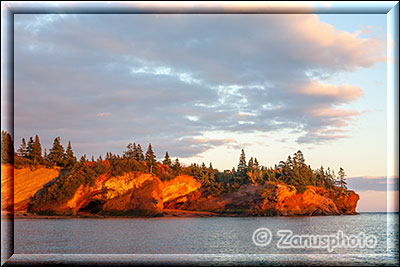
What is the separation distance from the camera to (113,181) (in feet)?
259

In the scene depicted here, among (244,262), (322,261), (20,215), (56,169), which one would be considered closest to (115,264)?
(244,262)

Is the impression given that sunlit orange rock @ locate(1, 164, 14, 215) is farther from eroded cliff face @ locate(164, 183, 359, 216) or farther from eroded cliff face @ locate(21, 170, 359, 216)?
eroded cliff face @ locate(164, 183, 359, 216)

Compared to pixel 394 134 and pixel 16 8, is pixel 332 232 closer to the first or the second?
pixel 394 134

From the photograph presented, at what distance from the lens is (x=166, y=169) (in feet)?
300

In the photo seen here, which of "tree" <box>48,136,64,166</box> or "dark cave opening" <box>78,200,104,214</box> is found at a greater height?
"tree" <box>48,136,64,166</box>

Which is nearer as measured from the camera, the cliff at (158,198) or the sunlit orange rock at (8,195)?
the sunlit orange rock at (8,195)

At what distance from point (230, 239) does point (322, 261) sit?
1646 cm

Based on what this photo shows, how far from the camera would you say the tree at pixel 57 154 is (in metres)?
83.5

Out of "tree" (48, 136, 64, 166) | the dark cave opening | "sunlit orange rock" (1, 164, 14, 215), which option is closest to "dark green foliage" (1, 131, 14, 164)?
"sunlit orange rock" (1, 164, 14, 215)

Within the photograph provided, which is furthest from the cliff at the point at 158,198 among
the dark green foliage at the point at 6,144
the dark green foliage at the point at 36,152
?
the dark green foliage at the point at 6,144

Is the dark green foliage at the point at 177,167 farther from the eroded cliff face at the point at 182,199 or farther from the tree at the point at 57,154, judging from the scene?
the tree at the point at 57,154

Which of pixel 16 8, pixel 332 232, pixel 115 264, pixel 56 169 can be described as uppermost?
pixel 16 8

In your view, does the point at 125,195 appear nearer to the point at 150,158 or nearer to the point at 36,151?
the point at 150,158

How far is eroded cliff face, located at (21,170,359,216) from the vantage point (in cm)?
7919
